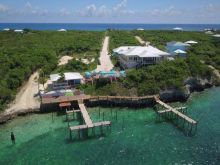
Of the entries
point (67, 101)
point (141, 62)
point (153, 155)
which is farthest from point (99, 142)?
point (141, 62)

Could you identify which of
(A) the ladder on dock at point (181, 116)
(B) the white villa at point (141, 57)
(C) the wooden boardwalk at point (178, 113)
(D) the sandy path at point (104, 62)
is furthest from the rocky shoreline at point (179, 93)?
(D) the sandy path at point (104, 62)

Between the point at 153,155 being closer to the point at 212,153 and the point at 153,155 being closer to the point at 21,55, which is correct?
the point at 212,153

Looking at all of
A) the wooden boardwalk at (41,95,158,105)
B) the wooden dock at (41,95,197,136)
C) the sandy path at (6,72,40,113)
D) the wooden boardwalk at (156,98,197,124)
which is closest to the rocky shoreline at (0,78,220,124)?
the sandy path at (6,72,40,113)

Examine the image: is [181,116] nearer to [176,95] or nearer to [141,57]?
[176,95]

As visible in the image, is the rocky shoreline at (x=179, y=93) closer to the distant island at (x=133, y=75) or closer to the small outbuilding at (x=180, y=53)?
the distant island at (x=133, y=75)

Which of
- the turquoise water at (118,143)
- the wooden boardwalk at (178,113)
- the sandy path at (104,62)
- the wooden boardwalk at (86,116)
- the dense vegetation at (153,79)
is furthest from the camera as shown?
the sandy path at (104,62)

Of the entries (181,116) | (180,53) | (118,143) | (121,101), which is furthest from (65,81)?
(180,53)

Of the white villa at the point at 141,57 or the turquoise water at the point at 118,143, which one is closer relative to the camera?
the turquoise water at the point at 118,143
